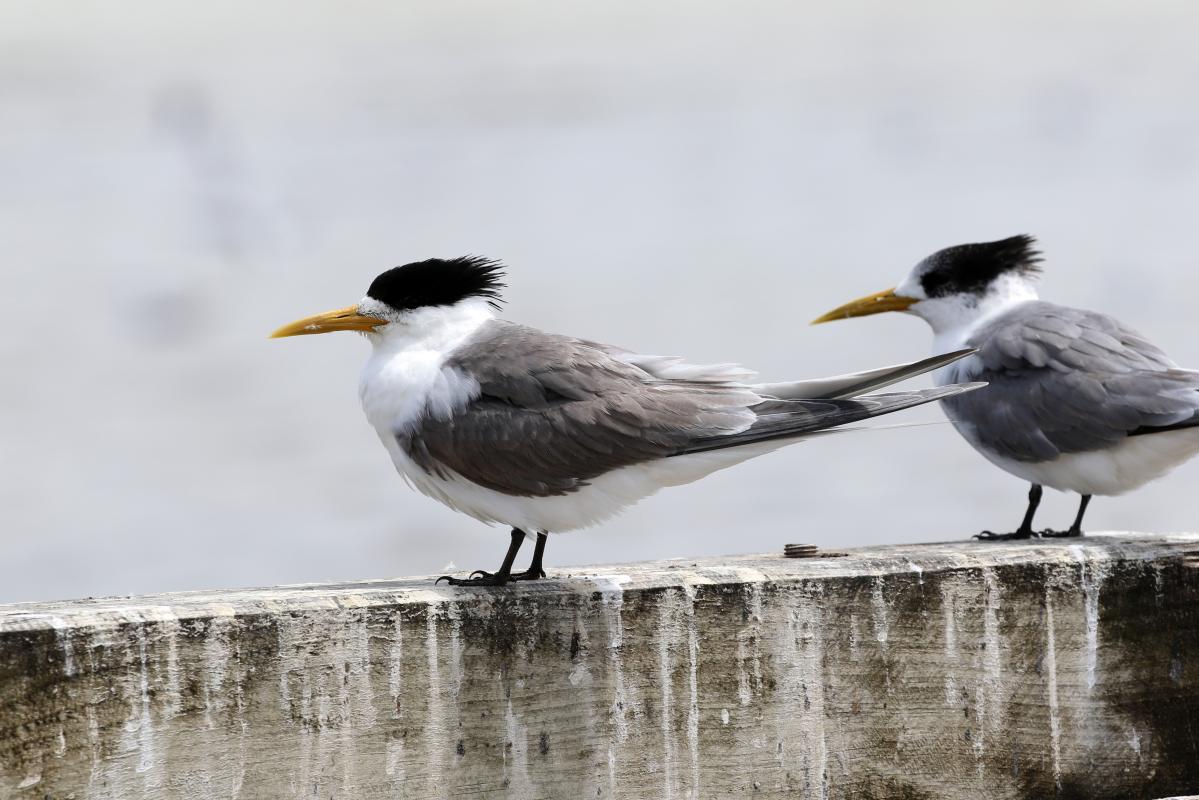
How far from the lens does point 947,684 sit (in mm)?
3902

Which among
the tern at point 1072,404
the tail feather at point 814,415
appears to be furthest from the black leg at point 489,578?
the tern at point 1072,404

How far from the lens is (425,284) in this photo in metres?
4.41

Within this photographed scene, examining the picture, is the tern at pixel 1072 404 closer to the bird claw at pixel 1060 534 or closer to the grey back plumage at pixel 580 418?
the bird claw at pixel 1060 534

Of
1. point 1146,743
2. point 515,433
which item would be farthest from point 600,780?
point 1146,743

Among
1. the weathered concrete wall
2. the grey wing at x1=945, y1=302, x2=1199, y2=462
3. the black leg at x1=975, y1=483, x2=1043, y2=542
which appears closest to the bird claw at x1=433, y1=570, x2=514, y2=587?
the weathered concrete wall

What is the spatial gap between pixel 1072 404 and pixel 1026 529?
48cm

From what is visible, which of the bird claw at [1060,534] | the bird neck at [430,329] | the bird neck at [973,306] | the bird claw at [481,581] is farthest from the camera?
the bird neck at [973,306]

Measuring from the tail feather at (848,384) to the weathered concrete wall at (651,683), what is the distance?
44 centimetres

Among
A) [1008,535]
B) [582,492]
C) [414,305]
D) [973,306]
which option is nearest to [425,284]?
[414,305]

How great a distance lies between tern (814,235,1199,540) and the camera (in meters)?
5.31

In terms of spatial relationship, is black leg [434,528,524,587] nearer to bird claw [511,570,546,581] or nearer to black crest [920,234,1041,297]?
bird claw [511,570,546,581]

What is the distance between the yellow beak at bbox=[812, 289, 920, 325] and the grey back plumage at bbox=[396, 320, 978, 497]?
2.79m

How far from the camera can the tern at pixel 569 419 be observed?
3986 mm

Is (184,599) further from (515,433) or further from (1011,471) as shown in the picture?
(1011,471)
